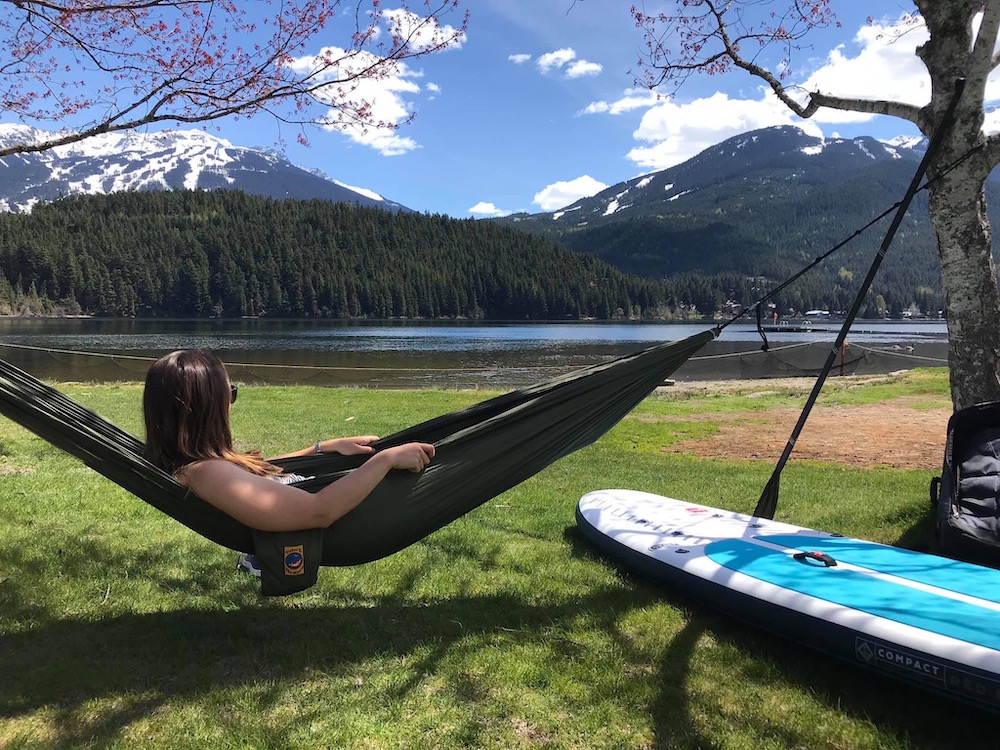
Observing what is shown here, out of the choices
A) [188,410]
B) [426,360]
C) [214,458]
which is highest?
[188,410]

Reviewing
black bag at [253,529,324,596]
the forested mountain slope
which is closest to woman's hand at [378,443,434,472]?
black bag at [253,529,324,596]

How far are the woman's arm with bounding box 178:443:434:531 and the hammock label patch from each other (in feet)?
0.28

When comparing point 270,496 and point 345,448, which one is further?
point 345,448

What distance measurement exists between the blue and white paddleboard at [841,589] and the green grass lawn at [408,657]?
146 millimetres

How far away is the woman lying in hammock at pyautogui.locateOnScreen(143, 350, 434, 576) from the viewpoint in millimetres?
2119

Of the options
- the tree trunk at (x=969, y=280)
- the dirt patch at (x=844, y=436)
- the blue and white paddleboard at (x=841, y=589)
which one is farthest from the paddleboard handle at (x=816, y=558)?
the dirt patch at (x=844, y=436)

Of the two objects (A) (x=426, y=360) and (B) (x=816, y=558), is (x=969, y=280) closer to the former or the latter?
(B) (x=816, y=558)

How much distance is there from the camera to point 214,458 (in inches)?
87.0

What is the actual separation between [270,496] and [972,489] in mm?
3553

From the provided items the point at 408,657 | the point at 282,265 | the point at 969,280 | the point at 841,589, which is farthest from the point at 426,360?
the point at 282,265

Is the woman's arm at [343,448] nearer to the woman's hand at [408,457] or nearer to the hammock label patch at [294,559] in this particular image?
the woman's hand at [408,457]

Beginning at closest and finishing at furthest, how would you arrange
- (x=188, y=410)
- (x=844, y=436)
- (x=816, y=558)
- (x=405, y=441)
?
(x=188, y=410), (x=816, y=558), (x=405, y=441), (x=844, y=436)

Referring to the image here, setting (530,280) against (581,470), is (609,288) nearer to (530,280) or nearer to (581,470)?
(530,280)

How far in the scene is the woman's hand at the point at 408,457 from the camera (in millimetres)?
2396
